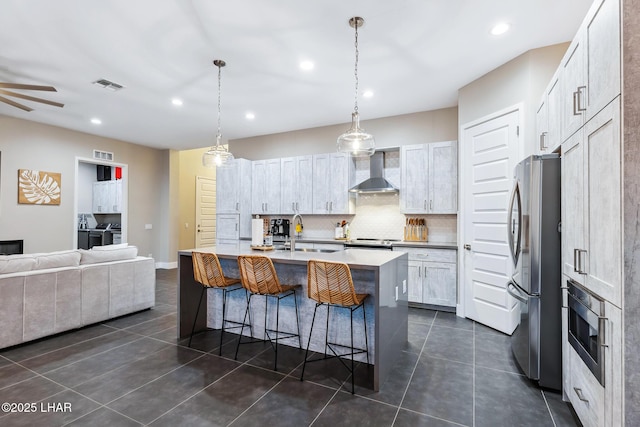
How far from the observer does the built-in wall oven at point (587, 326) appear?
5.16 ft

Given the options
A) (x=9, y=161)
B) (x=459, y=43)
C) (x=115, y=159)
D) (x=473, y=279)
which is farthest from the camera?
(x=115, y=159)

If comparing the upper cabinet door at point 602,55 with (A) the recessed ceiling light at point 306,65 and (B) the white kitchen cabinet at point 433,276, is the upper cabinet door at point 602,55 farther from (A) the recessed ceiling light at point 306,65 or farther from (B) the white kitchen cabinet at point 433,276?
(B) the white kitchen cabinet at point 433,276

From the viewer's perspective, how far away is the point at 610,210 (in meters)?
1.48

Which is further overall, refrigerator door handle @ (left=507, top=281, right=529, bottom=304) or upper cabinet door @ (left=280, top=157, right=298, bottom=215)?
upper cabinet door @ (left=280, top=157, right=298, bottom=215)

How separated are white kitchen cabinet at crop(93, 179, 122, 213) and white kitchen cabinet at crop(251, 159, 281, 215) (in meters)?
4.21

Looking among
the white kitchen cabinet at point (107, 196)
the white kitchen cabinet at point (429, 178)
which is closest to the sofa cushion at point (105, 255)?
the white kitchen cabinet at point (429, 178)

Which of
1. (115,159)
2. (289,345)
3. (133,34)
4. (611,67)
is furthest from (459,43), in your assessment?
(115,159)

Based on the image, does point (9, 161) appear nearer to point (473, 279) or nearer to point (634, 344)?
point (473, 279)

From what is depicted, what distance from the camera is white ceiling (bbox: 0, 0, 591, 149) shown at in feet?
8.65

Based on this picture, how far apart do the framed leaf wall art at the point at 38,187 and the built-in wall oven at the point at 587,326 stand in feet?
25.5

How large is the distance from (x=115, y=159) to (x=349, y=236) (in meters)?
5.52

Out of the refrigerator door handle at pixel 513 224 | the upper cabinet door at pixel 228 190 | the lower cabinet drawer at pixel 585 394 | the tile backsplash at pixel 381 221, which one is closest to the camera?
the lower cabinet drawer at pixel 585 394

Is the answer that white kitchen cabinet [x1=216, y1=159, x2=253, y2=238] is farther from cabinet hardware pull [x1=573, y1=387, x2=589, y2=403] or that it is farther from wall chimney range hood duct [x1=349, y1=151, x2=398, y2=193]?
cabinet hardware pull [x1=573, y1=387, x2=589, y2=403]

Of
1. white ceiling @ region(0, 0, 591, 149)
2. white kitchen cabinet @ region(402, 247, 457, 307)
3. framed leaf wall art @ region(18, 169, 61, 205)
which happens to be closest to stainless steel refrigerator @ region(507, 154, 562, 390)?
white ceiling @ region(0, 0, 591, 149)
